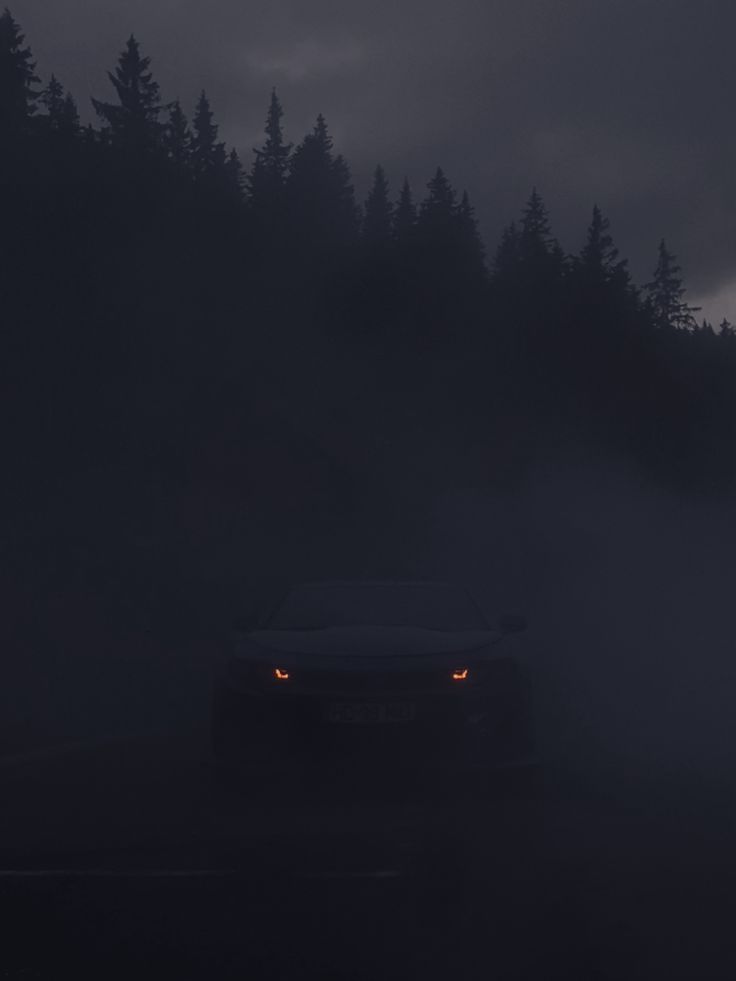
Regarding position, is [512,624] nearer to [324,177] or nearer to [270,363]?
[270,363]

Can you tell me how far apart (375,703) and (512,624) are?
167 cm

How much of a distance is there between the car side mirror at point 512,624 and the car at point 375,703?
2.05ft

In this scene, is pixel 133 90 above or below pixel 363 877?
above

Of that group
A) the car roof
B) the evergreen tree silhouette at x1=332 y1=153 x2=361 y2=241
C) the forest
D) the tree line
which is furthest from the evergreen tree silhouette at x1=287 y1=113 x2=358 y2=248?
the car roof

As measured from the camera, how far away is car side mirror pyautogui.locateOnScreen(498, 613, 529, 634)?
35.1 ft

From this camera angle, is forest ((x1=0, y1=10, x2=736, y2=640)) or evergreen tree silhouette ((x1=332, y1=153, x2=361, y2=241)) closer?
forest ((x1=0, y1=10, x2=736, y2=640))

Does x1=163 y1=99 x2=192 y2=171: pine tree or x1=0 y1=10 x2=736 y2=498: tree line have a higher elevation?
x1=163 y1=99 x2=192 y2=171: pine tree

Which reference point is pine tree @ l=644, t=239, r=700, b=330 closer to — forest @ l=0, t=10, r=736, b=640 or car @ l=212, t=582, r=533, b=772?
forest @ l=0, t=10, r=736, b=640

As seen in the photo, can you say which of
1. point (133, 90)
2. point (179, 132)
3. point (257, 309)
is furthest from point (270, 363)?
point (179, 132)

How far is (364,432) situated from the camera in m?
35.3

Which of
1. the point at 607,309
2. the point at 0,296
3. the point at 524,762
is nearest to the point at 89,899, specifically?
the point at 524,762

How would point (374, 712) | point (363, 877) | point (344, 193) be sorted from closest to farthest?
point (363, 877) → point (374, 712) → point (344, 193)

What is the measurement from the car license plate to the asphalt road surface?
0.36m

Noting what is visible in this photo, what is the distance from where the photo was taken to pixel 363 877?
282 inches
